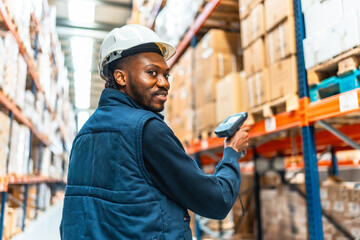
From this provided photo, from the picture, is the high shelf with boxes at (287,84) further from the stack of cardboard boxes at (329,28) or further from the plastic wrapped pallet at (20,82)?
the plastic wrapped pallet at (20,82)

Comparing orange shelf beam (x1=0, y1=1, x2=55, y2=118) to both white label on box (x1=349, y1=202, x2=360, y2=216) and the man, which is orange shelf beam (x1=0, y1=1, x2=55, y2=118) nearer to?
the man

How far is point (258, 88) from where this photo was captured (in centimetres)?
295

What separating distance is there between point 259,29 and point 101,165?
233cm

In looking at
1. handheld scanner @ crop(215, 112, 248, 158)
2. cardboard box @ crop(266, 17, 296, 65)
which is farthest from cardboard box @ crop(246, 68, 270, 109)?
handheld scanner @ crop(215, 112, 248, 158)

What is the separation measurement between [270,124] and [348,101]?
87 centimetres

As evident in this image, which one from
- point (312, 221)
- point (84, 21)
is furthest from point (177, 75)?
point (84, 21)

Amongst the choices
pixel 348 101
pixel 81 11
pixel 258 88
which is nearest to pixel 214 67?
pixel 258 88

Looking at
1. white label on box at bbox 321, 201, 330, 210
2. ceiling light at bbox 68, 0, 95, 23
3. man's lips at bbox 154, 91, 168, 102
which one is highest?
ceiling light at bbox 68, 0, 95, 23

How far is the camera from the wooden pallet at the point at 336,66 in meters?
1.93

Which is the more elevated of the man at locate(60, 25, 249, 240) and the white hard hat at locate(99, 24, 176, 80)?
the white hard hat at locate(99, 24, 176, 80)

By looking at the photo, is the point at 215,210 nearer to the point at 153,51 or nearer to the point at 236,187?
the point at 236,187

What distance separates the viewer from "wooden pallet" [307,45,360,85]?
1931mm

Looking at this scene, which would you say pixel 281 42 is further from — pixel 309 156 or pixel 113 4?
pixel 113 4

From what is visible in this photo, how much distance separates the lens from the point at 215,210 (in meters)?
1.17
